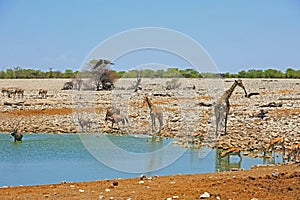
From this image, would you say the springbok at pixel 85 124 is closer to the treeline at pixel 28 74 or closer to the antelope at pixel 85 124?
the antelope at pixel 85 124

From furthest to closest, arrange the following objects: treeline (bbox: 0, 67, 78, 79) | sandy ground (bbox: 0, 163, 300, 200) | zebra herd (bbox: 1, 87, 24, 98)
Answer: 1. treeline (bbox: 0, 67, 78, 79)
2. zebra herd (bbox: 1, 87, 24, 98)
3. sandy ground (bbox: 0, 163, 300, 200)

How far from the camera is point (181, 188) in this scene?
7.87 meters

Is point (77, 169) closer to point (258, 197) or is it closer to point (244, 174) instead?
point (244, 174)

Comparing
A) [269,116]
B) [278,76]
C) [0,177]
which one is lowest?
[0,177]

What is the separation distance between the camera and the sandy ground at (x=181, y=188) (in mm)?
7453

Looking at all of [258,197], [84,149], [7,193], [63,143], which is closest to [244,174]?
[258,197]

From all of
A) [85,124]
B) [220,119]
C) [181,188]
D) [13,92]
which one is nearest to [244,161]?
[220,119]

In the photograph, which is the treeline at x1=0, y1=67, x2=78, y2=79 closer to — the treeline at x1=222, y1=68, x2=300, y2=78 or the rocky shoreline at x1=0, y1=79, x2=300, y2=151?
the treeline at x1=222, y1=68, x2=300, y2=78

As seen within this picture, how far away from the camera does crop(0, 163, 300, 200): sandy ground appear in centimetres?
745

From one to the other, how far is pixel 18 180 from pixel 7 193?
2797 millimetres

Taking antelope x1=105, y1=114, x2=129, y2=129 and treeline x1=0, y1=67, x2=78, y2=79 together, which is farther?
treeline x1=0, y1=67, x2=78, y2=79

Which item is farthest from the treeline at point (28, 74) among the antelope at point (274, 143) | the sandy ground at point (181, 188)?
the sandy ground at point (181, 188)

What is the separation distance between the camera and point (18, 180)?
10.7m

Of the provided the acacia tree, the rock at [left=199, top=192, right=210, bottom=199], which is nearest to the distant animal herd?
the rock at [left=199, top=192, right=210, bottom=199]
